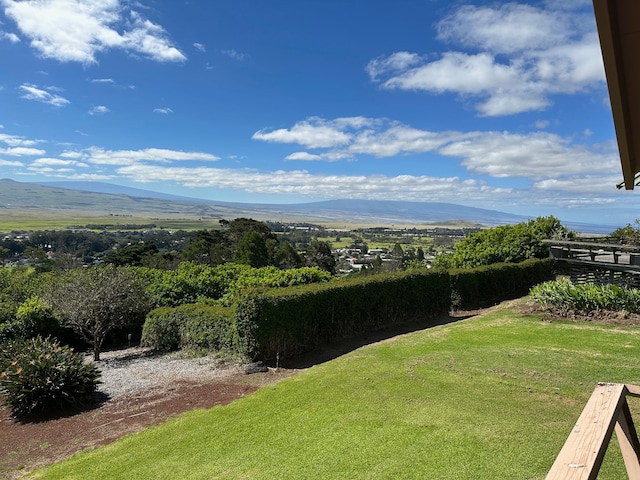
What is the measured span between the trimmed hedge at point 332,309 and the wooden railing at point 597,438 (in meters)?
10.8

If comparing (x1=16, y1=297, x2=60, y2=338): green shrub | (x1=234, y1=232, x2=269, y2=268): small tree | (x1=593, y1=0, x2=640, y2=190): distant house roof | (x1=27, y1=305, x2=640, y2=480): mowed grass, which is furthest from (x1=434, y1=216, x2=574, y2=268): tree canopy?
(x1=593, y1=0, x2=640, y2=190): distant house roof

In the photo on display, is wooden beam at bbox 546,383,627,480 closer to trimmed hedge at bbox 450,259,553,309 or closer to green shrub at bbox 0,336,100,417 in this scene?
green shrub at bbox 0,336,100,417

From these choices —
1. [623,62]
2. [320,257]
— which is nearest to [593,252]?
[623,62]

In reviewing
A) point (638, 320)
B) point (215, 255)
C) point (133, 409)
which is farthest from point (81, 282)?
point (215, 255)

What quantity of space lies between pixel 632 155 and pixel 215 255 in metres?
44.7

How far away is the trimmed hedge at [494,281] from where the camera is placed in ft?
62.6

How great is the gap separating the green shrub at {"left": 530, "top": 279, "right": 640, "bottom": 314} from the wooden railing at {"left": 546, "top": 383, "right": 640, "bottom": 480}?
12.6m

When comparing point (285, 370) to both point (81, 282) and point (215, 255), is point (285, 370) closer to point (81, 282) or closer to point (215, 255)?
point (81, 282)

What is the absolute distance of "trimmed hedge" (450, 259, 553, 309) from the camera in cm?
1908

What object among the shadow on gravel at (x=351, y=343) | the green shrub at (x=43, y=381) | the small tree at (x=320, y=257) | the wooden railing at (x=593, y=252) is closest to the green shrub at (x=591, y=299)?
the wooden railing at (x=593, y=252)

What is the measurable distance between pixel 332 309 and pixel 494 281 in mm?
9497

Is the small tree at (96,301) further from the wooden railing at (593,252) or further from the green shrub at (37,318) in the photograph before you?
the wooden railing at (593,252)

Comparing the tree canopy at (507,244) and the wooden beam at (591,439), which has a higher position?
the wooden beam at (591,439)

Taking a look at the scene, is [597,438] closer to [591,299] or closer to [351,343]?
[351,343]
